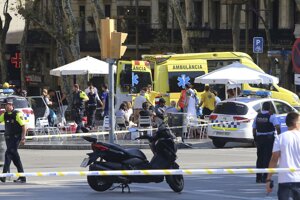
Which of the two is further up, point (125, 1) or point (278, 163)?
point (125, 1)

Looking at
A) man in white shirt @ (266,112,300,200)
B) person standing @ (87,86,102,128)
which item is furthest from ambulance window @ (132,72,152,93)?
man in white shirt @ (266,112,300,200)

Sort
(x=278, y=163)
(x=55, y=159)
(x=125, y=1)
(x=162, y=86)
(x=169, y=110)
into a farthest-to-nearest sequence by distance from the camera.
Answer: (x=125, y=1) → (x=162, y=86) → (x=169, y=110) → (x=55, y=159) → (x=278, y=163)

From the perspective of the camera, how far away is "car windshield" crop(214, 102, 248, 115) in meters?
28.8

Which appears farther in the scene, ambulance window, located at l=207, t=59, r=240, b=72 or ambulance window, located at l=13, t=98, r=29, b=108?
ambulance window, located at l=207, t=59, r=240, b=72

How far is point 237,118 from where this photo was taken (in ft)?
94.4

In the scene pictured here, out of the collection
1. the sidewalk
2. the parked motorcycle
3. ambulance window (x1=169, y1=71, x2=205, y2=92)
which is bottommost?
the sidewalk

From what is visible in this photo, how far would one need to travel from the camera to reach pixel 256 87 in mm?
38219

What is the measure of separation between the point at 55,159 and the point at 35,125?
8.22 m

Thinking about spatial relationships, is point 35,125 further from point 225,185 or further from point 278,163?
point 278,163

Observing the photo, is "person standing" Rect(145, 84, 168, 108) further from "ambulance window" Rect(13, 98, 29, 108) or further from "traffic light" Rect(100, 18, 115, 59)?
"traffic light" Rect(100, 18, 115, 59)

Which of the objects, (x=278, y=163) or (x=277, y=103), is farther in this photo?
(x=277, y=103)

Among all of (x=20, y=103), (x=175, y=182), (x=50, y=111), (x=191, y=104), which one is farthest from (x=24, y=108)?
(x=175, y=182)

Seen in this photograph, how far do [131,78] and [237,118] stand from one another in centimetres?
1042

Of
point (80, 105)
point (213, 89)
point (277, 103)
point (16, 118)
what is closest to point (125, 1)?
point (213, 89)
